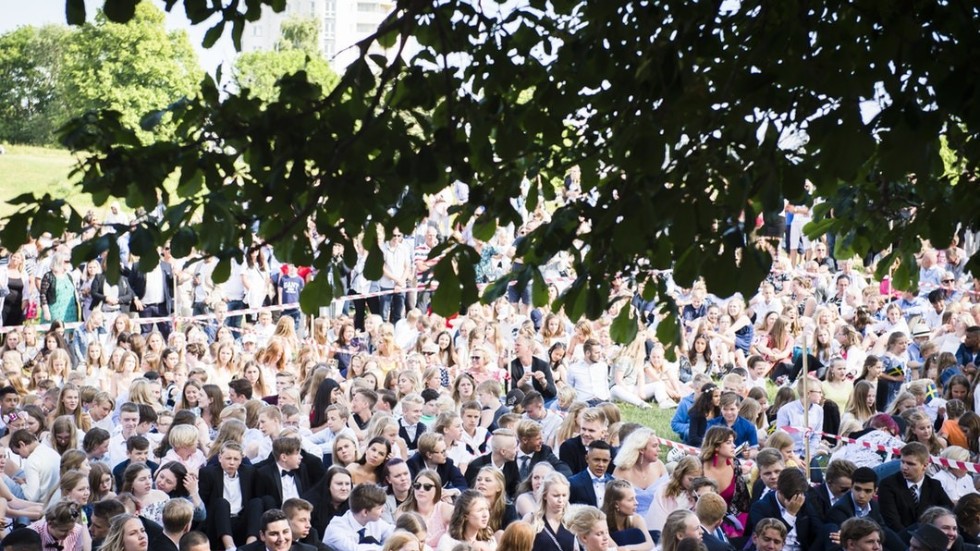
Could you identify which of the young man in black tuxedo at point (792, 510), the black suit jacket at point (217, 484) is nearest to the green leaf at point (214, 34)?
the black suit jacket at point (217, 484)

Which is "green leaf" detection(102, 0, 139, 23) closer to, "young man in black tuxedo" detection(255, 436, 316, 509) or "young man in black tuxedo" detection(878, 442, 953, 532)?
"young man in black tuxedo" detection(255, 436, 316, 509)

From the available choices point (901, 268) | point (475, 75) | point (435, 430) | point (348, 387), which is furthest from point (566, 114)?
point (348, 387)

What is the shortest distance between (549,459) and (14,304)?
944cm

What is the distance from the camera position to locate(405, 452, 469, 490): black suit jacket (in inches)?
463

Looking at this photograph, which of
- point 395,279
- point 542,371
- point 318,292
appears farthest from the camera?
point 395,279

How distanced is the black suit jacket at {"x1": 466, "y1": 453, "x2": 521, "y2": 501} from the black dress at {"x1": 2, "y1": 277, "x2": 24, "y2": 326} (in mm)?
Result: 8892

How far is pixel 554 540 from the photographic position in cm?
995

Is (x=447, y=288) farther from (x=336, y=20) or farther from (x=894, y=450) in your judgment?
(x=336, y=20)

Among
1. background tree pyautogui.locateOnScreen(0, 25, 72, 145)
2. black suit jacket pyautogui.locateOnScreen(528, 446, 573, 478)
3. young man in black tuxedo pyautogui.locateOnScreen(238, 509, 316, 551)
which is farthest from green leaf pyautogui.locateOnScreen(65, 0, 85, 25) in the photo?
background tree pyautogui.locateOnScreen(0, 25, 72, 145)

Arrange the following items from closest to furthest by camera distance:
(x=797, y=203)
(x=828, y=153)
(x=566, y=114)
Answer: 1. (x=828, y=153)
2. (x=797, y=203)
3. (x=566, y=114)

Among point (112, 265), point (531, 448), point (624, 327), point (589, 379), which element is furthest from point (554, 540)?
point (589, 379)

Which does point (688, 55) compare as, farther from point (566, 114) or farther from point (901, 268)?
point (901, 268)

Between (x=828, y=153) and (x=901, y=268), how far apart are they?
2.76 m

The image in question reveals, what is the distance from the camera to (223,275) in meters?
5.16
